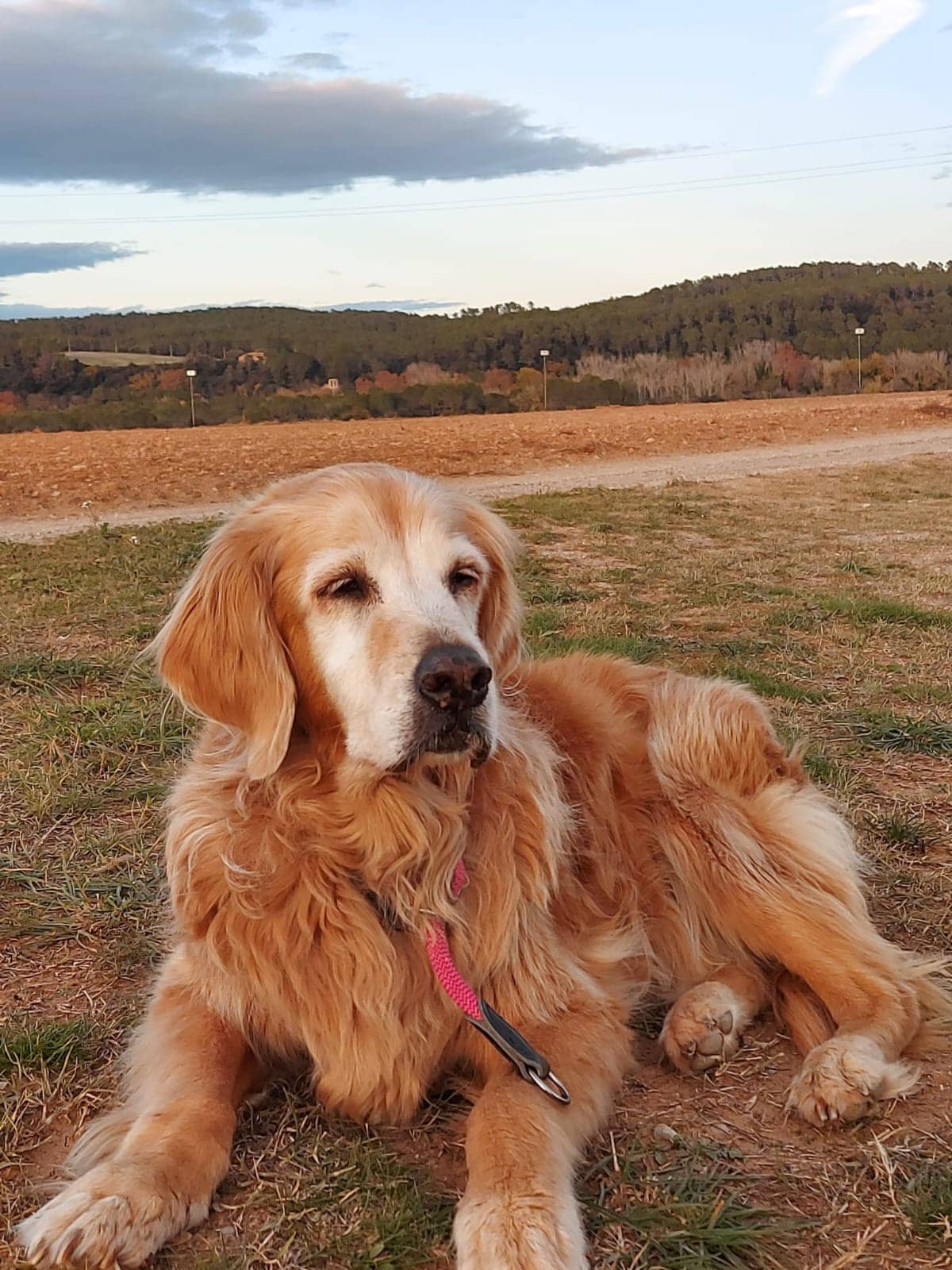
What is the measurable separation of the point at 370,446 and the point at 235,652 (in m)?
22.8

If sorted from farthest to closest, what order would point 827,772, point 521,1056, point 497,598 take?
1. point 827,772
2. point 497,598
3. point 521,1056

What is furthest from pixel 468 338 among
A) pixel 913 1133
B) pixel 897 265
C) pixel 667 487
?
pixel 913 1133

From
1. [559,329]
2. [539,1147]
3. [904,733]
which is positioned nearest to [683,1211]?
[539,1147]

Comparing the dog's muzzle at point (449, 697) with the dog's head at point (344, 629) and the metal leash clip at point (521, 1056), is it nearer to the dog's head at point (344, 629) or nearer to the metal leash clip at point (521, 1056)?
the dog's head at point (344, 629)

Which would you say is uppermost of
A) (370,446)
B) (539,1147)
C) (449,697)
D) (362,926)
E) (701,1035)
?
(449,697)

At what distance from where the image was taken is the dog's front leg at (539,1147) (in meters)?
2.14

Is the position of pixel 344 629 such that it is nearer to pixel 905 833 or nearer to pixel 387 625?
pixel 387 625

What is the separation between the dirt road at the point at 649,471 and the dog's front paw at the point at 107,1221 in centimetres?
1047

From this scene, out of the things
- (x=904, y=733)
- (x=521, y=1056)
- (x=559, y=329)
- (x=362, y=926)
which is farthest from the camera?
(x=559, y=329)

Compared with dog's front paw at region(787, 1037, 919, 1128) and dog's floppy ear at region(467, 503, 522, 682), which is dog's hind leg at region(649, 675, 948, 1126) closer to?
dog's front paw at region(787, 1037, 919, 1128)

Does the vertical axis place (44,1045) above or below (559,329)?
below

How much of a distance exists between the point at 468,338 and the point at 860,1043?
3024 inches

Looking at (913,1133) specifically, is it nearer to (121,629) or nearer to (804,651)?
(804,651)

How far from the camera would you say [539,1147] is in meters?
2.38
